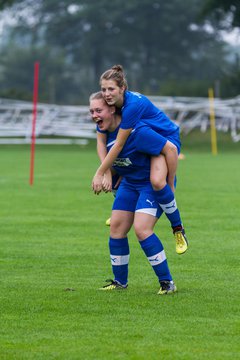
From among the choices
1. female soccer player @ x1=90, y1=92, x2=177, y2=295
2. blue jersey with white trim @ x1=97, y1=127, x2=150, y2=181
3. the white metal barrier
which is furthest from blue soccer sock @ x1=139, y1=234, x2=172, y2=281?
the white metal barrier

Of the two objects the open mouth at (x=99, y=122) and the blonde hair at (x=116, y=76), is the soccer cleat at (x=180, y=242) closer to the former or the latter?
the open mouth at (x=99, y=122)

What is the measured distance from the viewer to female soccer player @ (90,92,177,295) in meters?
8.84

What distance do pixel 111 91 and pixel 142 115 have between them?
1.31 feet

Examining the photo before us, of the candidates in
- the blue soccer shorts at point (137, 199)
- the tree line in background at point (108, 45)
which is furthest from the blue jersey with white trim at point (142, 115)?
the tree line in background at point (108, 45)

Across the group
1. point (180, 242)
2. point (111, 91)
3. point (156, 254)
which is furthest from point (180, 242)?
point (111, 91)

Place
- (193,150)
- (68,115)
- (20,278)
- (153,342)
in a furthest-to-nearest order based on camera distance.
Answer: (68,115)
(193,150)
(20,278)
(153,342)

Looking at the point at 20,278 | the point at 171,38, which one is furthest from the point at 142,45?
the point at 20,278

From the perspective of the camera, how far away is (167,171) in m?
9.06

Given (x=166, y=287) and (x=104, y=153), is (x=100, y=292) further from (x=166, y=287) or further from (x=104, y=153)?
(x=104, y=153)

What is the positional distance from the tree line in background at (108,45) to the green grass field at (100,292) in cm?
6072

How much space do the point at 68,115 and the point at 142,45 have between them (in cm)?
3187

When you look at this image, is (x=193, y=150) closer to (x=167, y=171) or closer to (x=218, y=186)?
(x=218, y=186)

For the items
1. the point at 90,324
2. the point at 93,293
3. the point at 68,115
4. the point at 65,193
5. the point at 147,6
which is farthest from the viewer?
the point at 147,6

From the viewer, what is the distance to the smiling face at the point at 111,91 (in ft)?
28.3
